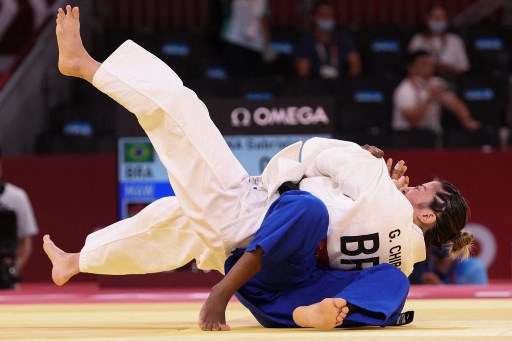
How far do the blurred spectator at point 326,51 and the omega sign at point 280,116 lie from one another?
2.85 meters

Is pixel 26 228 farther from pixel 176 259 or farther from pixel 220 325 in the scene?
pixel 220 325

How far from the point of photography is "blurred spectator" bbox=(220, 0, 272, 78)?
10.7 m

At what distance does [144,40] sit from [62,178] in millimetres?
2929

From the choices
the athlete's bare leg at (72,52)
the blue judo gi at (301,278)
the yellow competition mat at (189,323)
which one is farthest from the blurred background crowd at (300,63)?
the blue judo gi at (301,278)

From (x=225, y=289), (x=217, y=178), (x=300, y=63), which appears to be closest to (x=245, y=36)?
(x=300, y=63)

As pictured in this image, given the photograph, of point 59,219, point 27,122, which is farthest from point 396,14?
point 59,219

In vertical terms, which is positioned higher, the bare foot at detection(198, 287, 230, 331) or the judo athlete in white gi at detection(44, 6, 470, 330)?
the judo athlete in white gi at detection(44, 6, 470, 330)

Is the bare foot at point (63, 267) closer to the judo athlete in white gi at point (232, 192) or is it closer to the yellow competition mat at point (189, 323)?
the yellow competition mat at point (189, 323)

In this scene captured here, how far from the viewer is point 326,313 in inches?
155

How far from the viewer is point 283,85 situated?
10055 millimetres

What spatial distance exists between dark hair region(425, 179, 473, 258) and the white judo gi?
99 mm

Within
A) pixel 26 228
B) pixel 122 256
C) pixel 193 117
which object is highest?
pixel 193 117

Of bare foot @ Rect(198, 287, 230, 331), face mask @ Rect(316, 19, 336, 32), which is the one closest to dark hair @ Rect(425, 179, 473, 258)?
bare foot @ Rect(198, 287, 230, 331)

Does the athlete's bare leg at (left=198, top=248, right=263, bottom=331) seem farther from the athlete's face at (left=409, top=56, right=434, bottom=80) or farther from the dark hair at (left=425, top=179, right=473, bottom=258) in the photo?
the athlete's face at (left=409, top=56, right=434, bottom=80)
